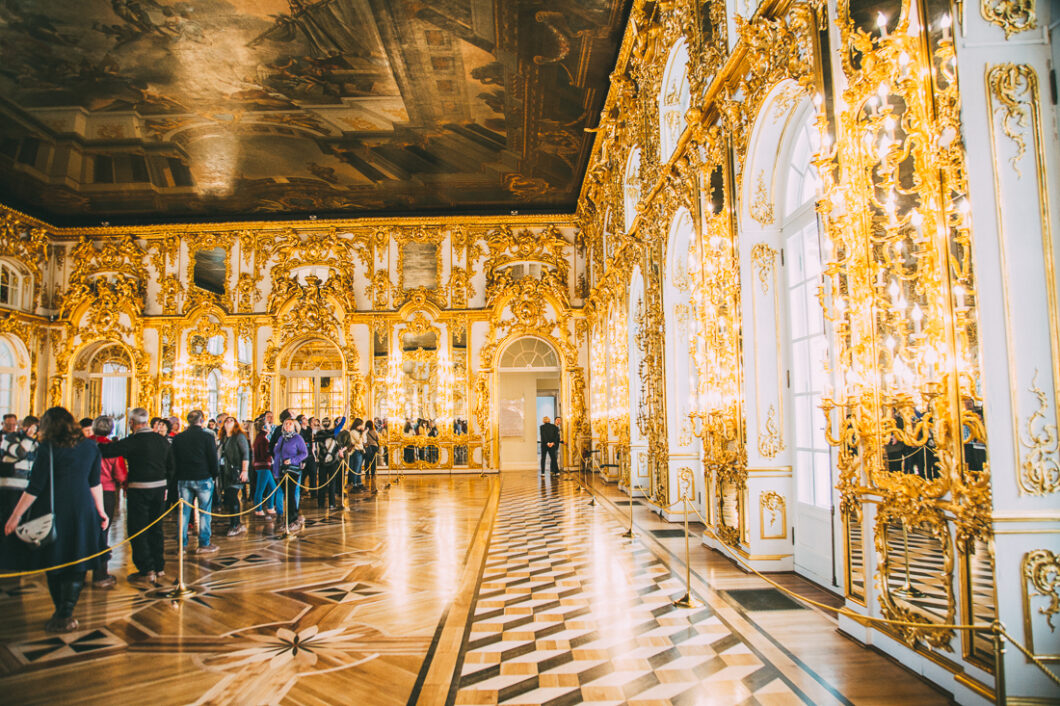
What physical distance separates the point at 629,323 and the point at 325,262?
35.5 ft

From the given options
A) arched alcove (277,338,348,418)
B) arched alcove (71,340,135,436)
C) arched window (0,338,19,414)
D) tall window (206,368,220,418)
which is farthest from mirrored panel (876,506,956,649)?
arched window (0,338,19,414)

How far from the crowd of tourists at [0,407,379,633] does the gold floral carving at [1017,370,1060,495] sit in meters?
6.11

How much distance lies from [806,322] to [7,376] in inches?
830

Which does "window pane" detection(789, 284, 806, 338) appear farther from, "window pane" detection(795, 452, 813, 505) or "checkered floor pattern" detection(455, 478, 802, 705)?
"checkered floor pattern" detection(455, 478, 802, 705)

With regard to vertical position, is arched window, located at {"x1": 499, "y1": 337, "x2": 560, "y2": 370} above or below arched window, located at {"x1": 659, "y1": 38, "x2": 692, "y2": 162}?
below

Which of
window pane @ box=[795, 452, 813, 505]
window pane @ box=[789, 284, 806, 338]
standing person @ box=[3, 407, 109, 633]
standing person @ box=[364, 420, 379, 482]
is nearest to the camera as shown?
standing person @ box=[3, 407, 109, 633]

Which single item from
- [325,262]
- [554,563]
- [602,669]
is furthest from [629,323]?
[325,262]

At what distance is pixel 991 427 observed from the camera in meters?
3.01

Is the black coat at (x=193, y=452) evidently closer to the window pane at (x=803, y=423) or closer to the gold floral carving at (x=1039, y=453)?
the window pane at (x=803, y=423)

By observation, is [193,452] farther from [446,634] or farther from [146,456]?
[446,634]

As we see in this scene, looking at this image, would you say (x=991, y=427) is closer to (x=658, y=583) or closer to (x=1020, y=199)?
(x=1020, y=199)

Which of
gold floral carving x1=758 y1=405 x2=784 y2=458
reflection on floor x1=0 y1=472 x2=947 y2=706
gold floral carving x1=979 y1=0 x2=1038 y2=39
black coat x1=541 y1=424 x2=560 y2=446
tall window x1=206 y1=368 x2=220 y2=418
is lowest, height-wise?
reflection on floor x1=0 y1=472 x2=947 y2=706

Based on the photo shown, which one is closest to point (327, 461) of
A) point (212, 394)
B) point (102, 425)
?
point (102, 425)

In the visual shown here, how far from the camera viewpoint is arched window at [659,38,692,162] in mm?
8711
